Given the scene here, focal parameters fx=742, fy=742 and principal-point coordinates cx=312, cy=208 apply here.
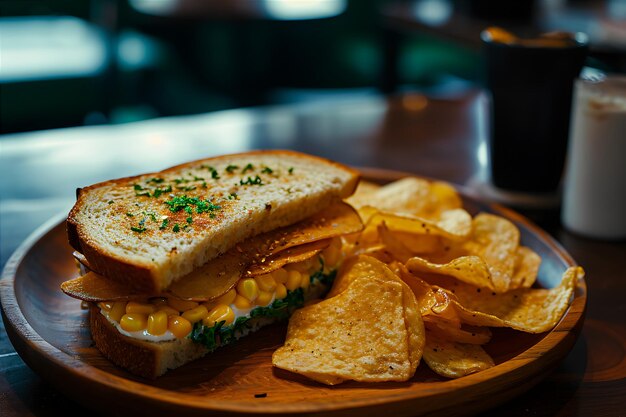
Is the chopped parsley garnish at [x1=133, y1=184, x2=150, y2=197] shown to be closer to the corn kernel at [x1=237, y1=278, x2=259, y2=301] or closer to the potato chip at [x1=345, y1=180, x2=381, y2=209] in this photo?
the corn kernel at [x1=237, y1=278, x2=259, y2=301]

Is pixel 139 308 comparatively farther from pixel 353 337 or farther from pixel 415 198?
pixel 415 198

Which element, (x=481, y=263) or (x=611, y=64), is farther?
(x=611, y=64)

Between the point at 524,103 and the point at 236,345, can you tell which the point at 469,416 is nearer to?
the point at 236,345

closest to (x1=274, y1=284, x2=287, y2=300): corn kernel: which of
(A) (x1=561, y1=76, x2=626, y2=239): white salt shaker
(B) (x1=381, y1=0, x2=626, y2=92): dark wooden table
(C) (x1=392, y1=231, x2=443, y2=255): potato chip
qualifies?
(C) (x1=392, y1=231, x2=443, y2=255): potato chip

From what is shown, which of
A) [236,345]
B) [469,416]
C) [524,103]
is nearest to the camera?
[469,416]

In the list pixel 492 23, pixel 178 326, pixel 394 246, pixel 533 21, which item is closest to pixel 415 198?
pixel 394 246

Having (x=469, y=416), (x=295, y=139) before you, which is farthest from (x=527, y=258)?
(x=295, y=139)

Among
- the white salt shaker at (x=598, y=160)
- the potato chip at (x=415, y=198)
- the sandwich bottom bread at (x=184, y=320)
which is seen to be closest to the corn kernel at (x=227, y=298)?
the sandwich bottom bread at (x=184, y=320)

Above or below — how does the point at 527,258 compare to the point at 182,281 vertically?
below
